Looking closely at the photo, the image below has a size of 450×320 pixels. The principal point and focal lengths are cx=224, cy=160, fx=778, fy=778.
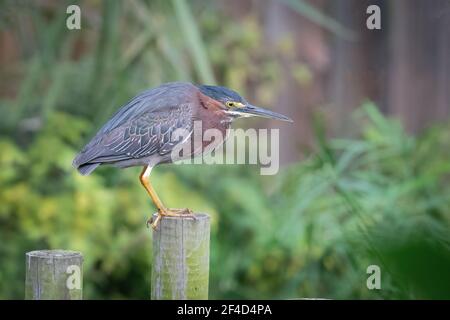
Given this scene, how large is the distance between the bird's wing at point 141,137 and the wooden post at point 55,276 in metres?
0.44

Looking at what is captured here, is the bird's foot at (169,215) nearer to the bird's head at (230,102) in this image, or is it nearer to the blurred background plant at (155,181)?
the bird's head at (230,102)

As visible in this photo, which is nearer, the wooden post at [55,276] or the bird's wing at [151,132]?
the wooden post at [55,276]

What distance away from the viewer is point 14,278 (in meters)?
5.01

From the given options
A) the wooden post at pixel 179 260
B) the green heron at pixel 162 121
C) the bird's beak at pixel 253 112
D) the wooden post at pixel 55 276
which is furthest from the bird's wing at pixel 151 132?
the wooden post at pixel 55 276

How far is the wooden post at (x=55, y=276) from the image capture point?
6.85 ft

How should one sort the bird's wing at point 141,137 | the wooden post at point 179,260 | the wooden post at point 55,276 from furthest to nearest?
the bird's wing at point 141,137, the wooden post at point 179,260, the wooden post at point 55,276

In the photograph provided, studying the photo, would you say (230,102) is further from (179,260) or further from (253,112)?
(179,260)

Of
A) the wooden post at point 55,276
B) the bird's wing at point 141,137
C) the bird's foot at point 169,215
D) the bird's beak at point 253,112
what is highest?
the bird's beak at point 253,112

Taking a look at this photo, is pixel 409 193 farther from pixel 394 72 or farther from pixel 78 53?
pixel 78 53

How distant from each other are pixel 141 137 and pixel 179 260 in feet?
1.77

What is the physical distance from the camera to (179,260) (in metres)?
2.20

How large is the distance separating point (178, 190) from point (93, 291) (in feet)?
2.88

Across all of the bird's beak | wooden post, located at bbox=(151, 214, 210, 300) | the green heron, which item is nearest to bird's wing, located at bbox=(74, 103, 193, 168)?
the green heron
